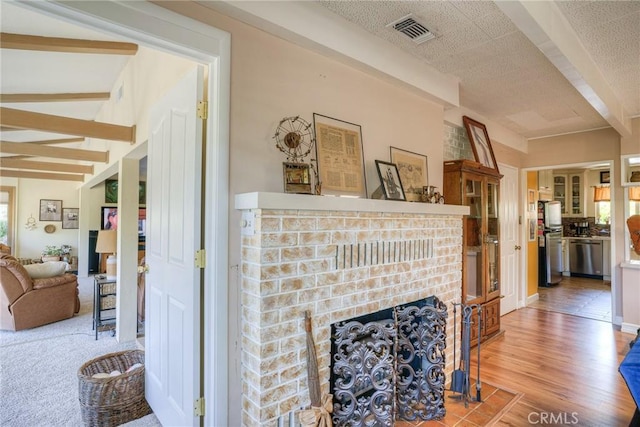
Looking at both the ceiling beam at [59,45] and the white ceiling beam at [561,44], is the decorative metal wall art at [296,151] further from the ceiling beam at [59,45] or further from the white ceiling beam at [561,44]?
the ceiling beam at [59,45]

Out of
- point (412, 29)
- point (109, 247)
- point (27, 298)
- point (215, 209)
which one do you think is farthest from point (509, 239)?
point (27, 298)

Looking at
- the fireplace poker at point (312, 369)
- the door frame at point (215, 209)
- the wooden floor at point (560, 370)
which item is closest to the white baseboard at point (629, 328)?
the wooden floor at point (560, 370)

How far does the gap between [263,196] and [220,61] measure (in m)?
0.77

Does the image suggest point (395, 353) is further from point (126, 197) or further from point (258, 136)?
point (126, 197)

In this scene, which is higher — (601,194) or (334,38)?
(334,38)

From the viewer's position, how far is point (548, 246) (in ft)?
21.6

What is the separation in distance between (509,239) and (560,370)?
2.25 meters

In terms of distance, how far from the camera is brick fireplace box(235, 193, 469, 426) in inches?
66.6

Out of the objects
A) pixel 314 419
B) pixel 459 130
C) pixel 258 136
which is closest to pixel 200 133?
pixel 258 136

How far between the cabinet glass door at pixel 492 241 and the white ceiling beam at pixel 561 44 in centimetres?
128

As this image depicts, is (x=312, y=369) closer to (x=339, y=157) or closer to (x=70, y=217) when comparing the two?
(x=339, y=157)

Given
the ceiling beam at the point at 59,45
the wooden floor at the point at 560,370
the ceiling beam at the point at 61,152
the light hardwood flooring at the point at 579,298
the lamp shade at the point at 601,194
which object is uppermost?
the ceiling beam at the point at 59,45

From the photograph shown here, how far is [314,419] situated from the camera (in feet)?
5.52

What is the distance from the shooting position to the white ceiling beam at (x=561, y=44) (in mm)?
1752
